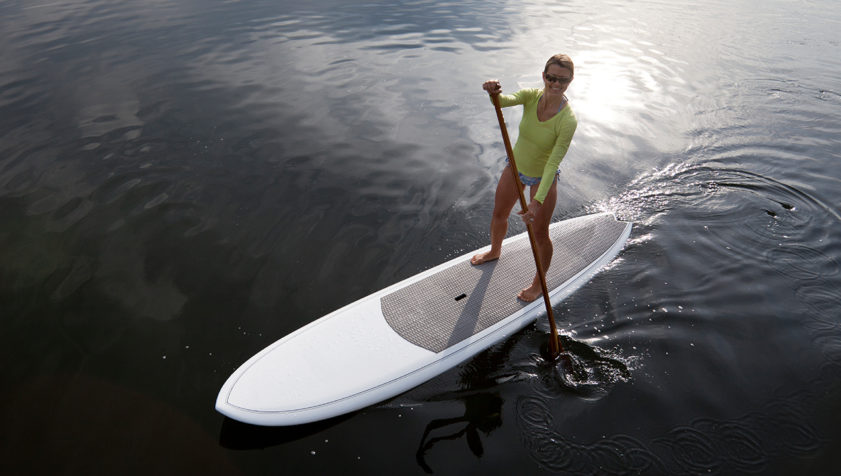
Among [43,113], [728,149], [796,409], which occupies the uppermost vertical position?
[43,113]

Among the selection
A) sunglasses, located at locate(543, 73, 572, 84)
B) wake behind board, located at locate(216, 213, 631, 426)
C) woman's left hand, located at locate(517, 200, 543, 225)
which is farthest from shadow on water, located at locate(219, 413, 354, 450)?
sunglasses, located at locate(543, 73, 572, 84)

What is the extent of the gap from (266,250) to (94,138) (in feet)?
16.8

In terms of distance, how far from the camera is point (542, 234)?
15.4ft

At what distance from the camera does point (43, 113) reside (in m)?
9.13

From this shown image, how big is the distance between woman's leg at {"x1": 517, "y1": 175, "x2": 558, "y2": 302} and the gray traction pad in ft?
0.46

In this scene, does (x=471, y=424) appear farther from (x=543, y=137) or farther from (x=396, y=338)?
(x=543, y=137)

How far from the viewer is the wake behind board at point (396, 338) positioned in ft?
12.6

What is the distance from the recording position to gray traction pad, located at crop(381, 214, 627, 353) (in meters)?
4.61

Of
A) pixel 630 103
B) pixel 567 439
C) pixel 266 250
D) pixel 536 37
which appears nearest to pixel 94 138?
pixel 266 250

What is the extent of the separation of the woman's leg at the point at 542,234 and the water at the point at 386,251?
1.23 ft

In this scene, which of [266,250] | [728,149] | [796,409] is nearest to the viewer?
[796,409]

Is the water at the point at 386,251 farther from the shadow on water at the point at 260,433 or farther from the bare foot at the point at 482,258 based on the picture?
the bare foot at the point at 482,258

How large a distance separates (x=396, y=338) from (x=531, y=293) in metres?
1.66

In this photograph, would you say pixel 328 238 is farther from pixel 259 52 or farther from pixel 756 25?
pixel 756 25
